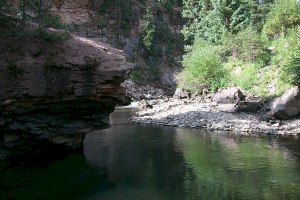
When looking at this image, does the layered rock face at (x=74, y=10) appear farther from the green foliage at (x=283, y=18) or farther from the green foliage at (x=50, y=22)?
the green foliage at (x=50, y=22)

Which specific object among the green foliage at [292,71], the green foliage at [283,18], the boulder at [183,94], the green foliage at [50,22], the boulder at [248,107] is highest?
the green foliage at [283,18]

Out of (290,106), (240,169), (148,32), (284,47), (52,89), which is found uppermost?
(148,32)

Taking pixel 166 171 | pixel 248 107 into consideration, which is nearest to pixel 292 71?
pixel 248 107

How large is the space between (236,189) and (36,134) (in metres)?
10.5

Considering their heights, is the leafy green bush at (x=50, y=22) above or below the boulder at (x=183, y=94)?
above

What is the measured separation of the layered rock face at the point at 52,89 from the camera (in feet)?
60.8

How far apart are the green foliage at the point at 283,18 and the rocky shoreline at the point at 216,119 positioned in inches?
575

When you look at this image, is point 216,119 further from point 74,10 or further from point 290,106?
point 74,10

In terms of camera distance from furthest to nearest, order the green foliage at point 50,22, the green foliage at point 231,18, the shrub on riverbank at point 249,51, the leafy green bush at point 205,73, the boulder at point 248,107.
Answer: the green foliage at point 231,18 → the leafy green bush at point 205,73 → the shrub on riverbank at point 249,51 → the boulder at point 248,107 → the green foliage at point 50,22

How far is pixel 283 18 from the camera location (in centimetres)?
4747

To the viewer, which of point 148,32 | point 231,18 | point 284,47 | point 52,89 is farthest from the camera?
point 148,32

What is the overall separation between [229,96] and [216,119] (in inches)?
263

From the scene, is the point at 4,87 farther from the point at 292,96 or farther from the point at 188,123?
the point at 292,96

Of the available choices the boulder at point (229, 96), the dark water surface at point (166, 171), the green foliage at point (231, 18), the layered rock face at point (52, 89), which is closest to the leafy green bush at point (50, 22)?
the layered rock face at point (52, 89)
